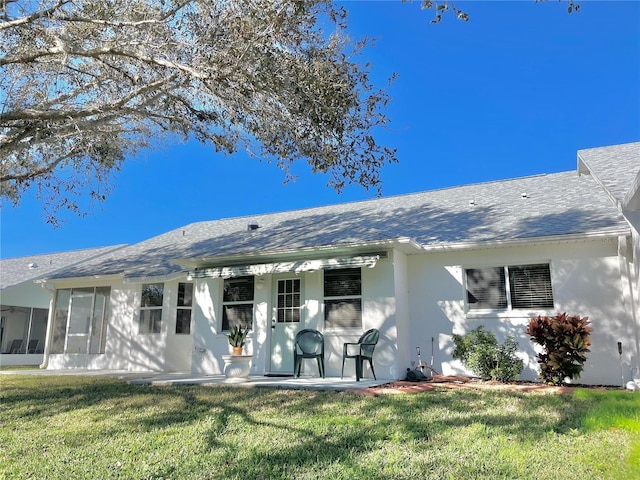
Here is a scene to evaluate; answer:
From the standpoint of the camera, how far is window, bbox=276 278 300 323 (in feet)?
41.6

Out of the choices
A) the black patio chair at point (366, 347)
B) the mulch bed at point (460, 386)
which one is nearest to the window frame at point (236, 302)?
the black patio chair at point (366, 347)

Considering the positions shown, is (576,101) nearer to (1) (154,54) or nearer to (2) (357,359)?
(2) (357,359)

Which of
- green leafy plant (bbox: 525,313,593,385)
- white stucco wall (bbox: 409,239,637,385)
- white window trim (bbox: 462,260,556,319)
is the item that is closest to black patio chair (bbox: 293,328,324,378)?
white stucco wall (bbox: 409,239,637,385)

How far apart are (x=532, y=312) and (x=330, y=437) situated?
7110mm

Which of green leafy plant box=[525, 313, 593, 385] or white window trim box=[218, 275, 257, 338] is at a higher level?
white window trim box=[218, 275, 257, 338]

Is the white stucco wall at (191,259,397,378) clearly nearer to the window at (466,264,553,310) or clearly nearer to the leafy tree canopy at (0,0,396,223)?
the window at (466,264,553,310)

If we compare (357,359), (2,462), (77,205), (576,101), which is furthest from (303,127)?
(576,101)

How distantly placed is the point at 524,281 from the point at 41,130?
11.5 metres

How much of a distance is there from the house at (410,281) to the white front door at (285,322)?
0.11 ft

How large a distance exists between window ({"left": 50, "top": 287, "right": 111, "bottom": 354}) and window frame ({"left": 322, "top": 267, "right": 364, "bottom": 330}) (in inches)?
369

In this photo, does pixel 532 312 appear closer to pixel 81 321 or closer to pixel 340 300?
pixel 340 300

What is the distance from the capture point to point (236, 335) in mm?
11648

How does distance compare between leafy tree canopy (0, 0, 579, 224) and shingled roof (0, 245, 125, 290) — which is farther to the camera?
shingled roof (0, 245, 125, 290)

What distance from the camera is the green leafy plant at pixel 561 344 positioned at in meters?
9.27
